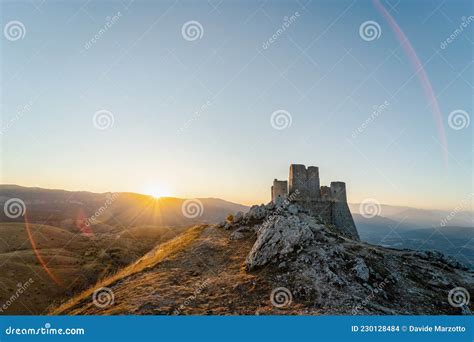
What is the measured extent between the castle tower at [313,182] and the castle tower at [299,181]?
42 centimetres

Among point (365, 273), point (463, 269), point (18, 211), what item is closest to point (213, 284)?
point (365, 273)

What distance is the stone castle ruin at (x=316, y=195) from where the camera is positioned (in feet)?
112

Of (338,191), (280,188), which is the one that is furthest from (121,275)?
(338,191)

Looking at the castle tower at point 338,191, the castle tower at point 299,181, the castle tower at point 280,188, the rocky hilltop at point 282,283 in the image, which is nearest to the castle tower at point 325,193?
the castle tower at point 338,191

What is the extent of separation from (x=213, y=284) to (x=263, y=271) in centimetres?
259

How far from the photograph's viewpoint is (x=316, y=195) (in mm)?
35094

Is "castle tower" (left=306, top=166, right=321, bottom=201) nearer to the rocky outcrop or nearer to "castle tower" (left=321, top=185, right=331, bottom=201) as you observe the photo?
"castle tower" (left=321, top=185, right=331, bottom=201)

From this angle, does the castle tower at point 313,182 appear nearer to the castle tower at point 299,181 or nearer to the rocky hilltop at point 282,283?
the castle tower at point 299,181

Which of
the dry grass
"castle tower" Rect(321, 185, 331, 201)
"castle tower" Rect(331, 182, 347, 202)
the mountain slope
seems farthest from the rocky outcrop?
the mountain slope

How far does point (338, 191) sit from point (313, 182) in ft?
13.6

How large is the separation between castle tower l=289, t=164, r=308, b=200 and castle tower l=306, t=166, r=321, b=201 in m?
0.42

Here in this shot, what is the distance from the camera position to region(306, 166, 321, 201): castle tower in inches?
1368

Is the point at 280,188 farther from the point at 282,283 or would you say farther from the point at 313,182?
the point at 282,283

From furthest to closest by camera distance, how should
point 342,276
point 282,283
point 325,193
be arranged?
1. point 325,193
2. point 342,276
3. point 282,283
